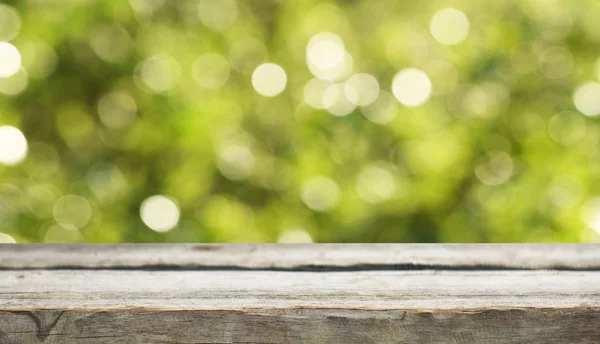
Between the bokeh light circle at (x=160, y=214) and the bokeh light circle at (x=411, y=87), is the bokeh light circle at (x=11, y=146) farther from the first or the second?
the bokeh light circle at (x=411, y=87)

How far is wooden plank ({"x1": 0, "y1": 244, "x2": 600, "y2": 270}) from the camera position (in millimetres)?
517

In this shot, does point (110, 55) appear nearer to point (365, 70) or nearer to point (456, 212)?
point (365, 70)

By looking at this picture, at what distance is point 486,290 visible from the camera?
464mm

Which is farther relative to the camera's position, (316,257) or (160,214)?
(160,214)

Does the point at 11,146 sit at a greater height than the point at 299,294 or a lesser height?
greater

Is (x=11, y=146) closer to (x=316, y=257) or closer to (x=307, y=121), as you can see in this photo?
(x=307, y=121)

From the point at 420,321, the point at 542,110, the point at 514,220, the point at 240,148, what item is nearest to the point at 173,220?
the point at 240,148

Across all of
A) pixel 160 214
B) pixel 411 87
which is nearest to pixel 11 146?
pixel 160 214

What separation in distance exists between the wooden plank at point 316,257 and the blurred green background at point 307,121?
599 mm

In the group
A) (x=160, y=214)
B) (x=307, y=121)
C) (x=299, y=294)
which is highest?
(x=307, y=121)

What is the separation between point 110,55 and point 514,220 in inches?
32.3

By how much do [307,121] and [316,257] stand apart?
67 centimetres

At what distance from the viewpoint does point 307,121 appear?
3.87ft

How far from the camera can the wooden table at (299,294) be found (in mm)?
407
